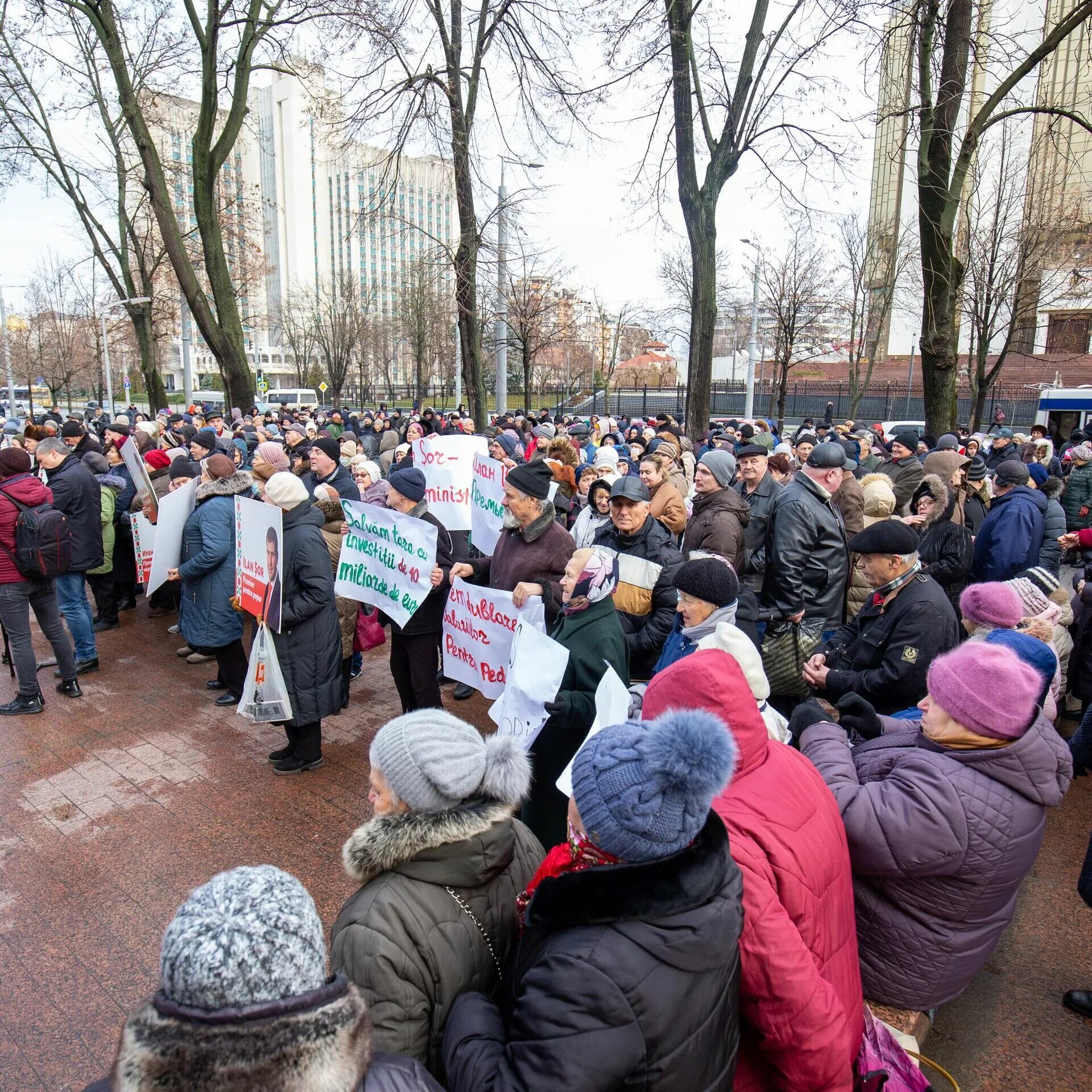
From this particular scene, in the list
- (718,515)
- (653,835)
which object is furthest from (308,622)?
(653,835)

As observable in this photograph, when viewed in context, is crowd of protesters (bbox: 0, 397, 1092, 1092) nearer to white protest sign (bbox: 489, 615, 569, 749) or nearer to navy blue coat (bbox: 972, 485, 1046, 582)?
white protest sign (bbox: 489, 615, 569, 749)

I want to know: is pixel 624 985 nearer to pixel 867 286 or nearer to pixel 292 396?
pixel 867 286

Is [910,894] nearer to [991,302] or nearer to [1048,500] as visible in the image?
[1048,500]

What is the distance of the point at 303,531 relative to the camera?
498 cm

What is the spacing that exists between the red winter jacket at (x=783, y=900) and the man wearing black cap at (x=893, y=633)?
1.47 m

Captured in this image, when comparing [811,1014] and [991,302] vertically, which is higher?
[991,302]

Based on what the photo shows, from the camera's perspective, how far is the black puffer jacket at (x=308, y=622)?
492cm

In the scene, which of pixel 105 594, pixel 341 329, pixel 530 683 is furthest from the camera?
pixel 341 329

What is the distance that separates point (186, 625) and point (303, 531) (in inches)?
74.3

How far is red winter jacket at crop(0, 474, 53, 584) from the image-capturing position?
232 inches

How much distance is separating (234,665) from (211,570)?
0.87m

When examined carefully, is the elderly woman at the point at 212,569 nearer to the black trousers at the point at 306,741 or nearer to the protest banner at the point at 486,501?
the black trousers at the point at 306,741

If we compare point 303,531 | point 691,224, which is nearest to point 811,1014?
point 303,531

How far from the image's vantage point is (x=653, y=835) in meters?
1.60
